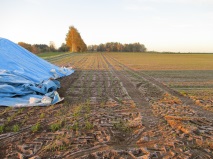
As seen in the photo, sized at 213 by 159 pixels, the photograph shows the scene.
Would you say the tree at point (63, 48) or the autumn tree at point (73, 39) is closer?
the autumn tree at point (73, 39)

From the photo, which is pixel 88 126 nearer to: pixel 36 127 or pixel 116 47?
pixel 36 127

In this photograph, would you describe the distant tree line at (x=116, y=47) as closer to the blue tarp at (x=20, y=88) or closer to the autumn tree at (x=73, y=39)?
the autumn tree at (x=73, y=39)

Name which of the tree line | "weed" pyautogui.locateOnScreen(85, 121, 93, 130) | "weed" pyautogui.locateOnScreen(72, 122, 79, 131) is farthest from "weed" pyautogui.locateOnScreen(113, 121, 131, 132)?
the tree line

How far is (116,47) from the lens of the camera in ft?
352

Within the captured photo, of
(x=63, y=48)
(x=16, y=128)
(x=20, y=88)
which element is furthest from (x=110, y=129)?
(x=63, y=48)

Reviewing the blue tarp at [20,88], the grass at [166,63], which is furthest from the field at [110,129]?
the grass at [166,63]

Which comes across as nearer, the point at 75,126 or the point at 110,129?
the point at 110,129

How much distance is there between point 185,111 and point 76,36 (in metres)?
67.4

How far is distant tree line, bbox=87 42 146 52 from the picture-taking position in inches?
4173

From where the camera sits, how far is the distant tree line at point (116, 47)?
106000 mm

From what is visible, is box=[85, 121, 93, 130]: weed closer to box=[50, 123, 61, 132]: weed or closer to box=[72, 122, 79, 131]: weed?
box=[72, 122, 79, 131]: weed

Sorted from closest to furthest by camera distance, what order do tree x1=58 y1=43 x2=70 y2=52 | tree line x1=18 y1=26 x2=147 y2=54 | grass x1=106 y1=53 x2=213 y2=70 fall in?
grass x1=106 y1=53 x2=213 y2=70 → tree line x1=18 y1=26 x2=147 y2=54 → tree x1=58 y1=43 x2=70 y2=52

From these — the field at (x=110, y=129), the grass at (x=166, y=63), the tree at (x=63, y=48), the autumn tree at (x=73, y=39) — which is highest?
the autumn tree at (x=73, y=39)

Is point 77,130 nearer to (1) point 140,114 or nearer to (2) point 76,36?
(1) point 140,114
